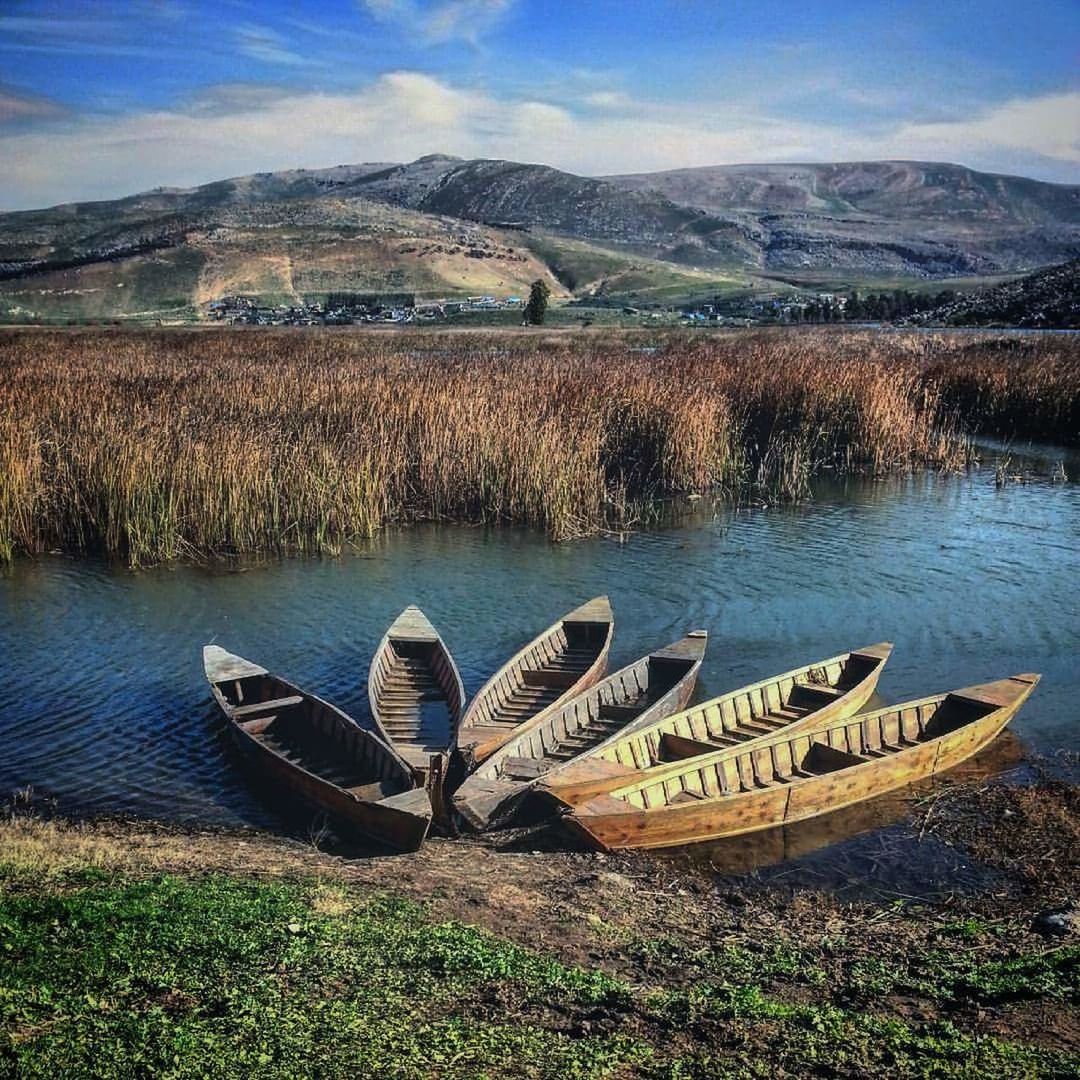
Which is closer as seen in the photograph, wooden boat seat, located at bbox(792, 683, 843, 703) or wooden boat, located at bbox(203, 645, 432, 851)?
wooden boat, located at bbox(203, 645, 432, 851)

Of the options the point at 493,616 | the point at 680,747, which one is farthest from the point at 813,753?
the point at 493,616

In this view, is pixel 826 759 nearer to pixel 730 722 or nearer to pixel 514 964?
pixel 730 722

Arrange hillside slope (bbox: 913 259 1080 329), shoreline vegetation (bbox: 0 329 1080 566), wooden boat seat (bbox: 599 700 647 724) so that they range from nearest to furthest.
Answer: wooden boat seat (bbox: 599 700 647 724) < shoreline vegetation (bbox: 0 329 1080 566) < hillside slope (bbox: 913 259 1080 329)

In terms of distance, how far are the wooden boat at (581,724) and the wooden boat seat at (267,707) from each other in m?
2.30

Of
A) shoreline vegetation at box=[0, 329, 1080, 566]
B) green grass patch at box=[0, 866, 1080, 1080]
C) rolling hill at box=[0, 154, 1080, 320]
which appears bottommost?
green grass patch at box=[0, 866, 1080, 1080]

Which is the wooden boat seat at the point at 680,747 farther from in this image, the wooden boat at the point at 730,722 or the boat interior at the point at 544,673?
the boat interior at the point at 544,673

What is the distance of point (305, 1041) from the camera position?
14.9ft

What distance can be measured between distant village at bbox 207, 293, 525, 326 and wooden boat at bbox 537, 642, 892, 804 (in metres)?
55.5

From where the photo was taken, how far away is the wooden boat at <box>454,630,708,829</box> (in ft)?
25.2

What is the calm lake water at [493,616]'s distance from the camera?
9.91 metres

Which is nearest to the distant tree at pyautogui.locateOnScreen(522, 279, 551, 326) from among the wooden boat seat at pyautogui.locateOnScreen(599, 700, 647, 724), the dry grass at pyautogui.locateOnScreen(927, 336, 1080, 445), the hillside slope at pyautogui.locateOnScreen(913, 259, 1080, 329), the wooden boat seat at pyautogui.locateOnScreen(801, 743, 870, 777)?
the hillside slope at pyautogui.locateOnScreen(913, 259, 1080, 329)

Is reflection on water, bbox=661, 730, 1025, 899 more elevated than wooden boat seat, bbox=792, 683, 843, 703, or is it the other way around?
wooden boat seat, bbox=792, 683, 843, 703

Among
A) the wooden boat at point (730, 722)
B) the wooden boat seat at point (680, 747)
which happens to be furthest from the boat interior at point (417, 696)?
the wooden boat seat at point (680, 747)

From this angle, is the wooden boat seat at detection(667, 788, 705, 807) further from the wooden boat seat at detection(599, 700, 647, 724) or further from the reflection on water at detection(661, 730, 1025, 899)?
the wooden boat seat at detection(599, 700, 647, 724)
